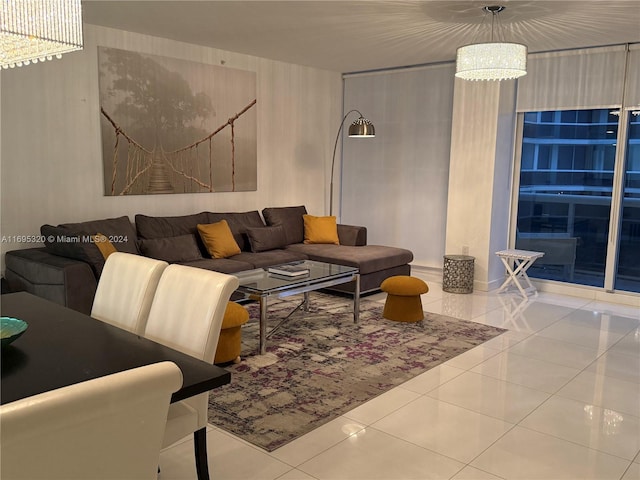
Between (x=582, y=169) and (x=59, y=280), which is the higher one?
(x=582, y=169)

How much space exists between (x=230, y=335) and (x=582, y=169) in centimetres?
453

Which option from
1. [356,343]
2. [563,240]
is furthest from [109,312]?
[563,240]

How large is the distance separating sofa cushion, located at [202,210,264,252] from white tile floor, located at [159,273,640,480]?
2.88 metres

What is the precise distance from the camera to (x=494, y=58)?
409cm

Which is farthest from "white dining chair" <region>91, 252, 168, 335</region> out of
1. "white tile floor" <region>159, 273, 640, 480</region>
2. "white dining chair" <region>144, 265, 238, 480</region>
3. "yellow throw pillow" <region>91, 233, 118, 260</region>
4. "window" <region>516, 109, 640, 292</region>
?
"window" <region>516, 109, 640, 292</region>

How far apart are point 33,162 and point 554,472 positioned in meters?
4.57

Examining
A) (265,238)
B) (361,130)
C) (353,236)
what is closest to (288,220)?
(265,238)

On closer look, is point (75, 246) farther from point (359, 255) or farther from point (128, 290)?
point (359, 255)

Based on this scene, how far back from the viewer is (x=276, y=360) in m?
4.09

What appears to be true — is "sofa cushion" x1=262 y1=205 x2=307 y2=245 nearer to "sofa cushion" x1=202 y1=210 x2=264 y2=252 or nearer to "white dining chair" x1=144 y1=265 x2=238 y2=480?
"sofa cushion" x1=202 y1=210 x2=264 y2=252

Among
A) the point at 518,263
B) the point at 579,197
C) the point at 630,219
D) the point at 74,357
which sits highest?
the point at 579,197

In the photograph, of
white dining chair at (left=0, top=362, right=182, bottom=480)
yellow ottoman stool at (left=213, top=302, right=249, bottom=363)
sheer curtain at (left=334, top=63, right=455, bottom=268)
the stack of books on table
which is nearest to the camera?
white dining chair at (left=0, top=362, right=182, bottom=480)

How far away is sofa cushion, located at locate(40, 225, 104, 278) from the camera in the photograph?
430 cm

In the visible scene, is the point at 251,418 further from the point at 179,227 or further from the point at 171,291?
the point at 179,227
